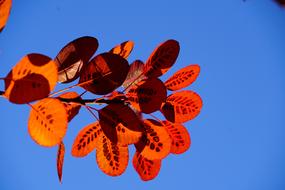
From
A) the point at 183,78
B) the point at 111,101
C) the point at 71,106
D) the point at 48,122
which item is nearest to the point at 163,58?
the point at 183,78

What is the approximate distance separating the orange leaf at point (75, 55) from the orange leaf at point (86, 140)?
266 millimetres

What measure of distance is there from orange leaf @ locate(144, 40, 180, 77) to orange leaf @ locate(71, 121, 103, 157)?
1.11 ft

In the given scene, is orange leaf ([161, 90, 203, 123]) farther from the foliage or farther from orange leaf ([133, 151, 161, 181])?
orange leaf ([133, 151, 161, 181])

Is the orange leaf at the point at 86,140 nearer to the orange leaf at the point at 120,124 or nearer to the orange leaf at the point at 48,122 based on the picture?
the orange leaf at the point at 120,124

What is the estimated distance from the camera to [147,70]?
1078 millimetres

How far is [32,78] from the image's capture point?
70 centimetres

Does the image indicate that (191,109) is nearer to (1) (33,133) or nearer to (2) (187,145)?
(2) (187,145)

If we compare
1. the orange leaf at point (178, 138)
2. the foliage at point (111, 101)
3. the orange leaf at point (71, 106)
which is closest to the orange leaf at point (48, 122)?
the foliage at point (111, 101)

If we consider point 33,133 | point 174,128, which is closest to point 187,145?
point 174,128

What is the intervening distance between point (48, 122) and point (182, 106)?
0.57 metres

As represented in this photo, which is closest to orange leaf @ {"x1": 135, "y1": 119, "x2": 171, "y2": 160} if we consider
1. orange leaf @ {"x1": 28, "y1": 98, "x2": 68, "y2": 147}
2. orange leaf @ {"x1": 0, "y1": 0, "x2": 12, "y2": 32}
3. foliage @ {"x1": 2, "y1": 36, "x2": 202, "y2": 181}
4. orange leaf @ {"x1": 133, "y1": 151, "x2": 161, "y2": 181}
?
foliage @ {"x1": 2, "y1": 36, "x2": 202, "y2": 181}

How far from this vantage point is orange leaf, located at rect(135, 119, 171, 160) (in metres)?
1.01

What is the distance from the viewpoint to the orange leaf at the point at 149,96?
96 centimetres

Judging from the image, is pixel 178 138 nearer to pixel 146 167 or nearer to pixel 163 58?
pixel 146 167
